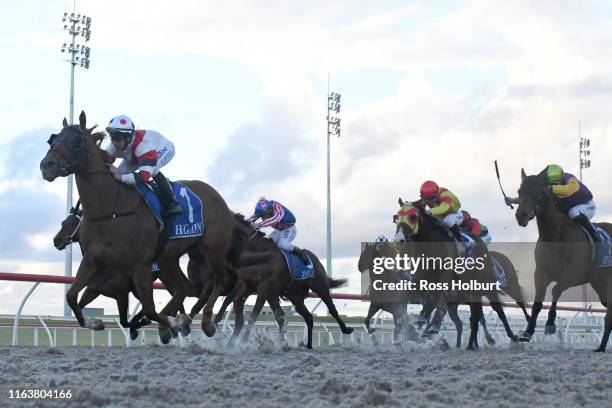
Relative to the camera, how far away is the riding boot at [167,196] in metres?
7.47

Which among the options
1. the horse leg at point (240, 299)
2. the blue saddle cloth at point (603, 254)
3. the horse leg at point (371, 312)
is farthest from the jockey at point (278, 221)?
the blue saddle cloth at point (603, 254)

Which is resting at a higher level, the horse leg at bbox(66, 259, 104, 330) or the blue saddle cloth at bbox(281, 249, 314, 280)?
the blue saddle cloth at bbox(281, 249, 314, 280)

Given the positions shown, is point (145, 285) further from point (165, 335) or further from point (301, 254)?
point (301, 254)

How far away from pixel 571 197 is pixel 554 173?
0.96ft

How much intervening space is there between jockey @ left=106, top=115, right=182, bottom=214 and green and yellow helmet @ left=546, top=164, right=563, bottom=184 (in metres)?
3.56

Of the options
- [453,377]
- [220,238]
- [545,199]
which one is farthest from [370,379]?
[545,199]

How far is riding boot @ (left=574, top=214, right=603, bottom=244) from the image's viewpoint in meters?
9.02

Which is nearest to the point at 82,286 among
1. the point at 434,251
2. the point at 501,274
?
the point at 434,251

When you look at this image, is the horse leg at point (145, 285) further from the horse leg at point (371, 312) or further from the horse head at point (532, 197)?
the horse leg at point (371, 312)

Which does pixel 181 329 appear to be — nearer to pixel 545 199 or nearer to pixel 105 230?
pixel 105 230

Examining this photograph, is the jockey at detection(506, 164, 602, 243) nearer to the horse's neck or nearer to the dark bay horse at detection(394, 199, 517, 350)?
the horse's neck

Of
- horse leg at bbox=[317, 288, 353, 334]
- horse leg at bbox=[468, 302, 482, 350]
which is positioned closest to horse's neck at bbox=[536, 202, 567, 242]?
horse leg at bbox=[468, 302, 482, 350]

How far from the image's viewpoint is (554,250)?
8930 millimetres

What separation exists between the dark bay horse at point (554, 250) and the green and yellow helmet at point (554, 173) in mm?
59
